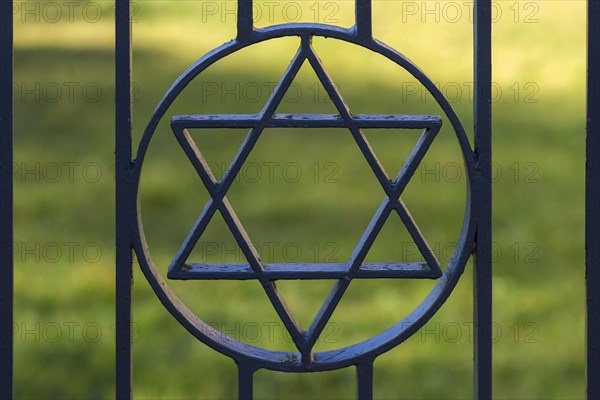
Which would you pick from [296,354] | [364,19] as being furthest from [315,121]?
[296,354]

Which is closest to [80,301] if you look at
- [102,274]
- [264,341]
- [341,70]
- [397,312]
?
[102,274]

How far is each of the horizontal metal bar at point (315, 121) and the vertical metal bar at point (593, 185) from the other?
160 millimetres

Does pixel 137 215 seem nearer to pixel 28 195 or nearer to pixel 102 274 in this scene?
pixel 102 274

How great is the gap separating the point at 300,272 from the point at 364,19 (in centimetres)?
26

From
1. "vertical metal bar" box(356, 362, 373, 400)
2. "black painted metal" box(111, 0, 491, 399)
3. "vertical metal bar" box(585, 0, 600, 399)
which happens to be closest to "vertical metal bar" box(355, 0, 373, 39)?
"black painted metal" box(111, 0, 491, 399)

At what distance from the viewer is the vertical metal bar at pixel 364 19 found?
1.01 metres

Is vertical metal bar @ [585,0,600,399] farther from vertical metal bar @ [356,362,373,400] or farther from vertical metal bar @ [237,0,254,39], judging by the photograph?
vertical metal bar @ [237,0,254,39]

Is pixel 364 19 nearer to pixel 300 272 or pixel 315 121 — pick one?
pixel 315 121

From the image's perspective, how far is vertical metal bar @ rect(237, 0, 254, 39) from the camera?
3.30 feet

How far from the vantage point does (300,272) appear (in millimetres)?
1042

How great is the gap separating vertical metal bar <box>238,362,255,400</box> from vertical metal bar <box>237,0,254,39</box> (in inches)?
12.9

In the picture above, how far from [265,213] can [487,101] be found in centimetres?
247

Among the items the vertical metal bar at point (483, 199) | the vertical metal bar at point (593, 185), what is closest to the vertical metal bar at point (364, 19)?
the vertical metal bar at point (483, 199)

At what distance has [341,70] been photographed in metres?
Answer: 4.78
